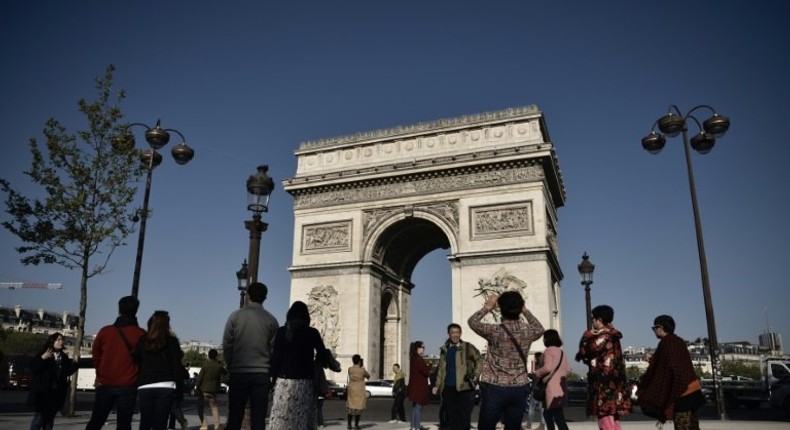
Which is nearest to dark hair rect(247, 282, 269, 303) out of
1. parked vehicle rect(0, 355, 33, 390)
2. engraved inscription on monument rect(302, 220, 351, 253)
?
engraved inscription on monument rect(302, 220, 351, 253)

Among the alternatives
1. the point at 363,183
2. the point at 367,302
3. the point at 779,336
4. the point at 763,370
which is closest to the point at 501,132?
the point at 363,183

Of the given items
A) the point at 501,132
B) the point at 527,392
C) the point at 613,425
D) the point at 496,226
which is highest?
the point at 501,132

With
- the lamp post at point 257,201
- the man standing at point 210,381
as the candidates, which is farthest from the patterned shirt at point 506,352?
the man standing at point 210,381

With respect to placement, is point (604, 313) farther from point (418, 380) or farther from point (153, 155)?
point (153, 155)

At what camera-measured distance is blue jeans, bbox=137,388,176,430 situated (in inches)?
215

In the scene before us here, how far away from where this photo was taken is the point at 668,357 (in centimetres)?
573

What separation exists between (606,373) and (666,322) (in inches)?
31.7

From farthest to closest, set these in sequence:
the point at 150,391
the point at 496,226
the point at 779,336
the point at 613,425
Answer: the point at 779,336 < the point at 496,226 < the point at 613,425 < the point at 150,391

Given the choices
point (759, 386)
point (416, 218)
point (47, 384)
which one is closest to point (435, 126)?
point (416, 218)

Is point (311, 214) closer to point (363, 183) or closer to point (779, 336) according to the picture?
point (363, 183)

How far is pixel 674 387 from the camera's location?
570 centimetres

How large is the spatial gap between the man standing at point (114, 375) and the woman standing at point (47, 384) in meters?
2.09

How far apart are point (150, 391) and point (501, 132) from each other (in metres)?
23.2

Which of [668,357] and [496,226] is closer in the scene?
[668,357]
